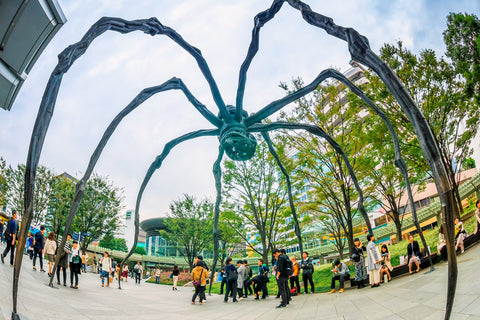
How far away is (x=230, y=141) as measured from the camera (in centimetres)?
399

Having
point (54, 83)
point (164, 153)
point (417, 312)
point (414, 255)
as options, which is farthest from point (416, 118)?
point (414, 255)

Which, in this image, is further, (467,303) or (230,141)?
(230,141)

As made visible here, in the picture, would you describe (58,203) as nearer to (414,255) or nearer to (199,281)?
(199,281)

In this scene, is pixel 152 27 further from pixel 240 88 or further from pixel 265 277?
pixel 265 277

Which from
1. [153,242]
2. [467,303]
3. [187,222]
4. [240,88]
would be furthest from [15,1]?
[153,242]

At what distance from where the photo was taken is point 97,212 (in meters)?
27.7

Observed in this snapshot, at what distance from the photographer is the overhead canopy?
398 cm

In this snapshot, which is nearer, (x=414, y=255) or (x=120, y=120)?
(x=120, y=120)

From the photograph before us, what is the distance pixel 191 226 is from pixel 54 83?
27683mm

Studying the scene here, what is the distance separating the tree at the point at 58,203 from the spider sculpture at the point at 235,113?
26.2 metres

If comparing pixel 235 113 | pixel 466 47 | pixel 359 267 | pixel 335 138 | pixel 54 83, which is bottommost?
pixel 359 267

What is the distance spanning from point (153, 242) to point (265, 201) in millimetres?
64221

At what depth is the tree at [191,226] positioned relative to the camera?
28531mm

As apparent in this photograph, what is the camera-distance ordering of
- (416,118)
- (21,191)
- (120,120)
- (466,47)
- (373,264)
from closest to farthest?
(416,118) → (120,120) → (373,264) → (466,47) → (21,191)
